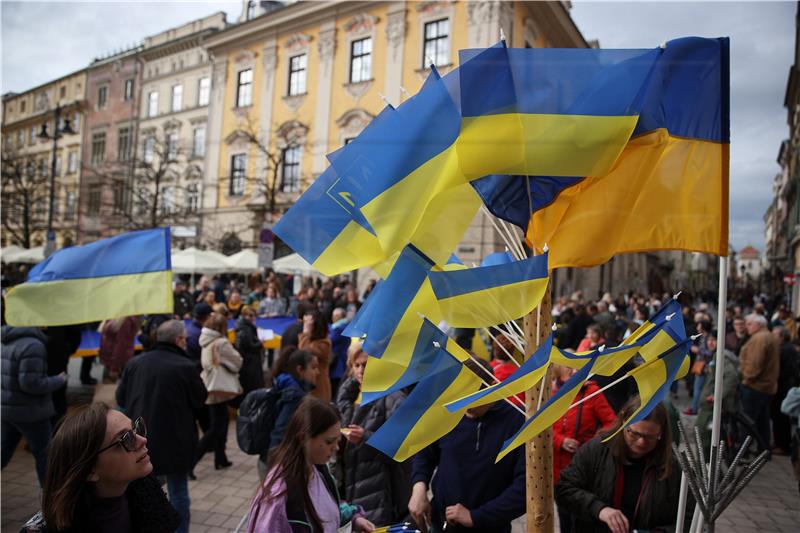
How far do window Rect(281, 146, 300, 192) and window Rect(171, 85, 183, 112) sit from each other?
27.1 feet

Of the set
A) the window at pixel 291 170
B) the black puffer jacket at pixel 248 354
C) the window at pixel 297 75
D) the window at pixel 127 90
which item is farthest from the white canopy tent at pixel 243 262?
the window at pixel 127 90

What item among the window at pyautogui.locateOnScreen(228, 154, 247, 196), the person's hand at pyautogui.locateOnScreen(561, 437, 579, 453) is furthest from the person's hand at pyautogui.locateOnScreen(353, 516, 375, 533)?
the window at pyautogui.locateOnScreen(228, 154, 247, 196)

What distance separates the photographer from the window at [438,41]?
20.1 m

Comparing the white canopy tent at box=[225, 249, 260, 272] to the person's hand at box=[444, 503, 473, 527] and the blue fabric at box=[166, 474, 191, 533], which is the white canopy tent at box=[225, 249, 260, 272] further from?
the person's hand at box=[444, 503, 473, 527]

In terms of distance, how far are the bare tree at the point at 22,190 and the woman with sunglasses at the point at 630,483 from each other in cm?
2136

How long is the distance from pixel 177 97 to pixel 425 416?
30.9 metres

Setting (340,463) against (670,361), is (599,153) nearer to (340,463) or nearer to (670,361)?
(670,361)

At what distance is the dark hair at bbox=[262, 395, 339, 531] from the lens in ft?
7.63

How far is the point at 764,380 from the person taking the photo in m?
6.72

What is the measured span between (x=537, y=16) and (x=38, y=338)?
19.0 metres

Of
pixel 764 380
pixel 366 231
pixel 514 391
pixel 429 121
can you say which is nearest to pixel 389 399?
pixel 366 231

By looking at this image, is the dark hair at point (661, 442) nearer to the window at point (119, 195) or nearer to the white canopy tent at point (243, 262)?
the white canopy tent at point (243, 262)

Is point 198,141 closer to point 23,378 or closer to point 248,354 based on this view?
point 248,354

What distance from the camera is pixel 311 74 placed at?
79.4 feet
